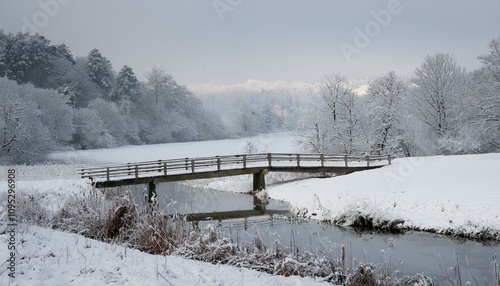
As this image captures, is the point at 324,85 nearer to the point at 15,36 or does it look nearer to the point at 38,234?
the point at 38,234

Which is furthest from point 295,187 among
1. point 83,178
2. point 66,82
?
point 66,82

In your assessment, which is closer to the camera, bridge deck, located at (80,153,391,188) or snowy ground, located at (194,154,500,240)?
snowy ground, located at (194,154,500,240)

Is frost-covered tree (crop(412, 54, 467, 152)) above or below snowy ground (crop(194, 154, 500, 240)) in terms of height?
above

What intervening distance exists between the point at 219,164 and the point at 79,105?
139ft

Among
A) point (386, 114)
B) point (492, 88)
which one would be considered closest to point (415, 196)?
point (492, 88)

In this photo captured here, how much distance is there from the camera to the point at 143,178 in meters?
24.7

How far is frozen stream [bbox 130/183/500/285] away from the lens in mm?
10586

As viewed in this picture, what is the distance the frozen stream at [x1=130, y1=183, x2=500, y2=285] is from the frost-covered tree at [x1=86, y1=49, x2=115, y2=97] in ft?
171

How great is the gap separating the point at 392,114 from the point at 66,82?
157 ft

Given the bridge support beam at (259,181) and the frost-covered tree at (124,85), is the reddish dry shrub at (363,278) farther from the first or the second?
the frost-covered tree at (124,85)

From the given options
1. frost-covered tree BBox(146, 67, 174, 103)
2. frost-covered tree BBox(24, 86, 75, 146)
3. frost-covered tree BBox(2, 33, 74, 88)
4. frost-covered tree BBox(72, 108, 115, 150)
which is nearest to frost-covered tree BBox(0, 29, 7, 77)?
frost-covered tree BBox(2, 33, 74, 88)

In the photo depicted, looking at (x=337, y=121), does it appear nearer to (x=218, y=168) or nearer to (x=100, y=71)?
(x=218, y=168)

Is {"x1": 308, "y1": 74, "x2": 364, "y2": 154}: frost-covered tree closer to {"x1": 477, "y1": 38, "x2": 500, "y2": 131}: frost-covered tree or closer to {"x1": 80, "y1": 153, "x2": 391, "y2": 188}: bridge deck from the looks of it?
{"x1": 80, "y1": 153, "x2": 391, "y2": 188}: bridge deck

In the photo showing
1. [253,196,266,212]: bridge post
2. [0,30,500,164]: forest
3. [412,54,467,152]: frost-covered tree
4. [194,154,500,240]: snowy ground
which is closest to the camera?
[194,154,500,240]: snowy ground
